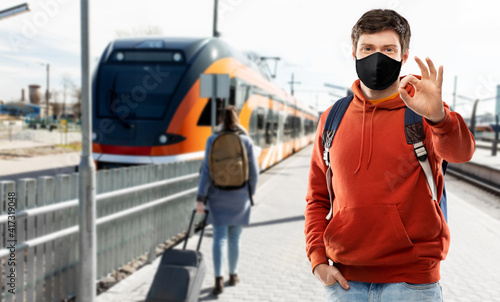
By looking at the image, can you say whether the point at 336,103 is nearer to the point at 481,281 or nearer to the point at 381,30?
the point at 381,30

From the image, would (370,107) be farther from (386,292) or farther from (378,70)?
(386,292)

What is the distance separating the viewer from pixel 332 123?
193 cm

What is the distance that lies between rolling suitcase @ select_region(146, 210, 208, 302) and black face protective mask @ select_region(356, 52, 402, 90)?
2.68 m

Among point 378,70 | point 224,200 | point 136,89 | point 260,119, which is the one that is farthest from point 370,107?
point 260,119

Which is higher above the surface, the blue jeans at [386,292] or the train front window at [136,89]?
the train front window at [136,89]

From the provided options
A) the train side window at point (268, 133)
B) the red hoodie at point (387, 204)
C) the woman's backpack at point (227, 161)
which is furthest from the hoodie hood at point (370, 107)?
the train side window at point (268, 133)

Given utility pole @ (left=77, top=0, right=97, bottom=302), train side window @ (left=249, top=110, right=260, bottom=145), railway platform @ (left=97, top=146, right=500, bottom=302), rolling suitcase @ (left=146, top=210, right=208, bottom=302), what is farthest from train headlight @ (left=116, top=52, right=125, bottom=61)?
rolling suitcase @ (left=146, top=210, right=208, bottom=302)

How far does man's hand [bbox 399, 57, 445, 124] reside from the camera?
4.99 ft

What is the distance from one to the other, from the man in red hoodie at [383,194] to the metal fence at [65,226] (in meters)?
2.71

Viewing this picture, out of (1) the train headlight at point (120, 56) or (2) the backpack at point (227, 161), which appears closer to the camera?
(2) the backpack at point (227, 161)

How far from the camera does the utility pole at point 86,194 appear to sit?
401 cm

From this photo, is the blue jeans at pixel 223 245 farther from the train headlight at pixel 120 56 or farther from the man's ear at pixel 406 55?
the train headlight at pixel 120 56

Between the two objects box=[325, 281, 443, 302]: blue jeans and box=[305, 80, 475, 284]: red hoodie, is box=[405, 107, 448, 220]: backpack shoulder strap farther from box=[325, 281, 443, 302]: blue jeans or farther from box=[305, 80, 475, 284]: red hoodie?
box=[325, 281, 443, 302]: blue jeans

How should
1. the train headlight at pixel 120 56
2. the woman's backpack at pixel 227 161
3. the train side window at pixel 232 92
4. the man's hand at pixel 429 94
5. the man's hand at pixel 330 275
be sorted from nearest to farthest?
the man's hand at pixel 429 94
the man's hand at pixel 330 275
the woman's backpack at pixel 227 161
the train headlight at pixel 120 56
the train side window at pixel 232 92
